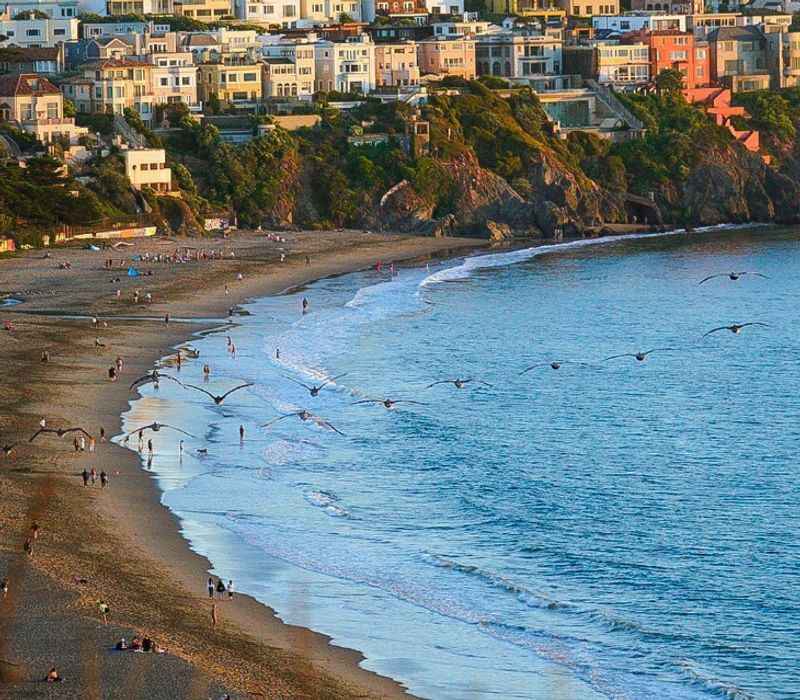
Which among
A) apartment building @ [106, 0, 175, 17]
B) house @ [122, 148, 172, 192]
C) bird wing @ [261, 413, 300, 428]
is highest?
apartment building @ [106, 0, 175, 17]

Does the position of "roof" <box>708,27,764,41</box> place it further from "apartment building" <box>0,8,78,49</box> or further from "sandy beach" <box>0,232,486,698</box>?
"sandy beach" <box>0,232,486,698</box>

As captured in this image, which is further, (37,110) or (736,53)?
(736,53)

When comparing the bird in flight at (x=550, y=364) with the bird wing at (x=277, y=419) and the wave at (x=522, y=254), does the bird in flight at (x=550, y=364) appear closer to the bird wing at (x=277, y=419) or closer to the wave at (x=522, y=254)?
the bird wing at (x=277, y=419)

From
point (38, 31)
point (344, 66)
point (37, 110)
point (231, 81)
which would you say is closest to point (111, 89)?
point (37, 110)

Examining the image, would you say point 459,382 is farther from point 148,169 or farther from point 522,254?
point 148,169

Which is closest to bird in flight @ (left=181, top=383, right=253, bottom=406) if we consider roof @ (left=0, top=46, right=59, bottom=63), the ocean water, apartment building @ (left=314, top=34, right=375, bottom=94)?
the ocean water

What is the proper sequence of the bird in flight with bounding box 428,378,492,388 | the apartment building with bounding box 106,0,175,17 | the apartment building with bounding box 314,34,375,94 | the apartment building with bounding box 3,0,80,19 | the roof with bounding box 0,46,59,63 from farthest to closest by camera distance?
the apartment building with bounding box 106,0,175,17, the apartment building with bounding box 3,0,80,19, the apartment building with bounding box 314,34,375,94, the roof with bounding box 0,46,59,63, the bird in flight with bounding box 428,378,492,388
